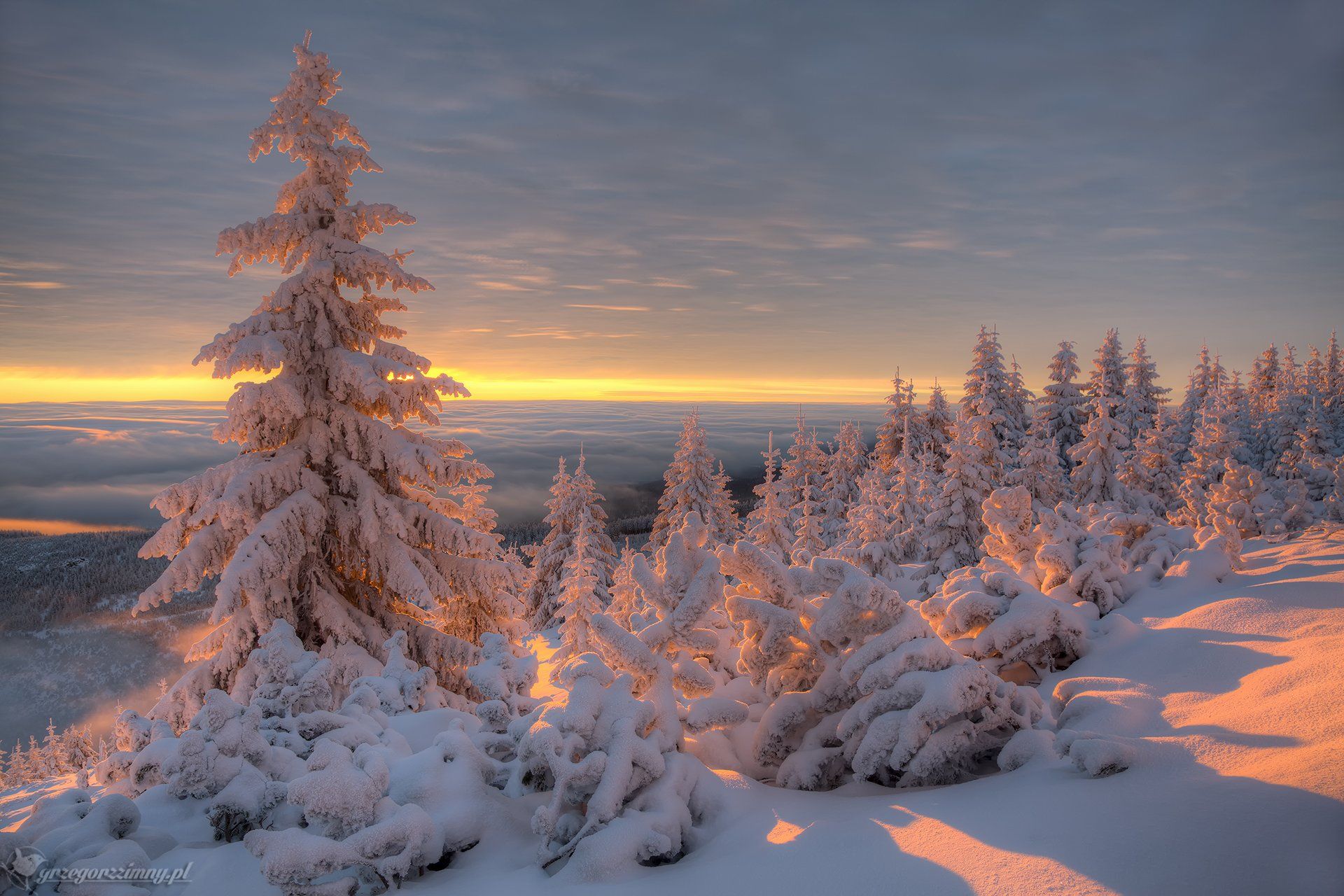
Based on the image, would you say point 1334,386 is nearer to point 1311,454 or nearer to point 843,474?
point 1311,454

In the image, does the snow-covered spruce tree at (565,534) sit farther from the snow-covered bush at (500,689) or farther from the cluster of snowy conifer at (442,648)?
the snow-covered bush at (500,689)

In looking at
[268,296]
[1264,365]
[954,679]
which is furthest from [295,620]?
[1264,365]

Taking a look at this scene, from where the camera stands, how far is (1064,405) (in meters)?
38.6

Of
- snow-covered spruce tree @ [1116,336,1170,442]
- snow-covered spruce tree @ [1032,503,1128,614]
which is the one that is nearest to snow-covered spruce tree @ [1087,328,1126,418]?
snow-covered spruce tree @ [1116,336,1170,442]

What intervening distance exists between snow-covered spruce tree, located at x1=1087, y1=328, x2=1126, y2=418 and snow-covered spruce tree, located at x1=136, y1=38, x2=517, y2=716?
140ft

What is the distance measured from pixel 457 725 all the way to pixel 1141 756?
149 inches

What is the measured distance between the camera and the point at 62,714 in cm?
12744

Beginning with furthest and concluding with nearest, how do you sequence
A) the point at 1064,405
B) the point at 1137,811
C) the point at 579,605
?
the point at 1064,405 < the point at 579,605 < the point at 1137,811

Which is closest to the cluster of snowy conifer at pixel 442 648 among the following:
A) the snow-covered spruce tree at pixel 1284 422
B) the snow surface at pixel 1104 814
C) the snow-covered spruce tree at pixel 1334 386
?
the snow surface at pixel 1104 814

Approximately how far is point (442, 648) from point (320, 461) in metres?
3.95

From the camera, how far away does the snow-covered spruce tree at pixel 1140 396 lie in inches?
1607

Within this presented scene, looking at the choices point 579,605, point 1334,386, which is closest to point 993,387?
point 579,605

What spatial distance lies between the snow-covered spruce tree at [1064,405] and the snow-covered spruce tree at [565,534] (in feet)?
86.6

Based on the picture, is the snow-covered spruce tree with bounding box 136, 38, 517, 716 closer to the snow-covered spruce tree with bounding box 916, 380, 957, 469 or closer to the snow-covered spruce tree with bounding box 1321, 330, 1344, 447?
the snow-covered spruce tree with bounding box 916, 380, 957, 469
